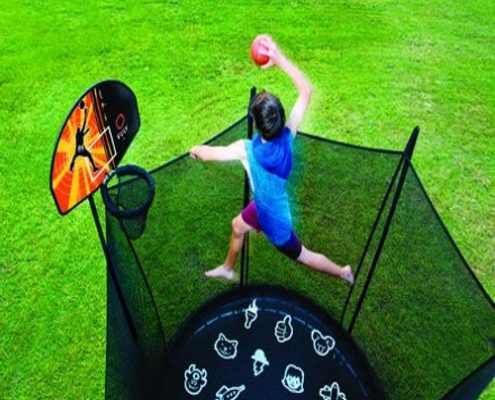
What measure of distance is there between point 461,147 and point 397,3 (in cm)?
184

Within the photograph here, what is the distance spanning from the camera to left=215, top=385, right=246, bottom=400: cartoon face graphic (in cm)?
265

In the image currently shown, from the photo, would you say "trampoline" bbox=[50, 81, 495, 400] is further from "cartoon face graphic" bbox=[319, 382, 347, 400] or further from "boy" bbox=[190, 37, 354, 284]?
Result: "boy" bbox=[190, 37, 354, 284]

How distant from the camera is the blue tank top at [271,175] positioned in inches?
91.4

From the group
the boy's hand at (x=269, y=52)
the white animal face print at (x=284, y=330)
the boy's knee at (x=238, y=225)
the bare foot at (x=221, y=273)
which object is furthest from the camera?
the bare foot at (x=221, y=273)

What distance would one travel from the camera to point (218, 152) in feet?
7.48

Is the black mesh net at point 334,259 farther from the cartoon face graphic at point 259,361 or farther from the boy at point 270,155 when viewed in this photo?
the cartoon face graphic at point 259,361

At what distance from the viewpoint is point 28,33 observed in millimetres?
4719

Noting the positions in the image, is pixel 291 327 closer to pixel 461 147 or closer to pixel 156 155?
pixel 156 155

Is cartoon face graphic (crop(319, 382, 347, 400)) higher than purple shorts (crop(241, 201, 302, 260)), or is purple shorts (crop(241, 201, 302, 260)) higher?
purple shorts (crop(241, 201, 302, 260))

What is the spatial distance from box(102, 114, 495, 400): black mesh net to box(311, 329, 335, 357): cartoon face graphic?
0.16m

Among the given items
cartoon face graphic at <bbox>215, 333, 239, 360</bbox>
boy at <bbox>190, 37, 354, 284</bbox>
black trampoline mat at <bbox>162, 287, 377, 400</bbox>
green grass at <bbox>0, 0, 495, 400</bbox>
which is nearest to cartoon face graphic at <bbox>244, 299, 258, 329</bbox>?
black trampoline mat at <bbox>162, 287, 377, 400</bbox>

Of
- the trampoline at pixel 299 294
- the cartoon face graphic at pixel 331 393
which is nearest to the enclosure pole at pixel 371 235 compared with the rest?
the trampoline at pixel 299 294

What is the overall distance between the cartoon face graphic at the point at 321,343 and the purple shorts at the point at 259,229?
0.45m

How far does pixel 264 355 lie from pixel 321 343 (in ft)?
0.95
